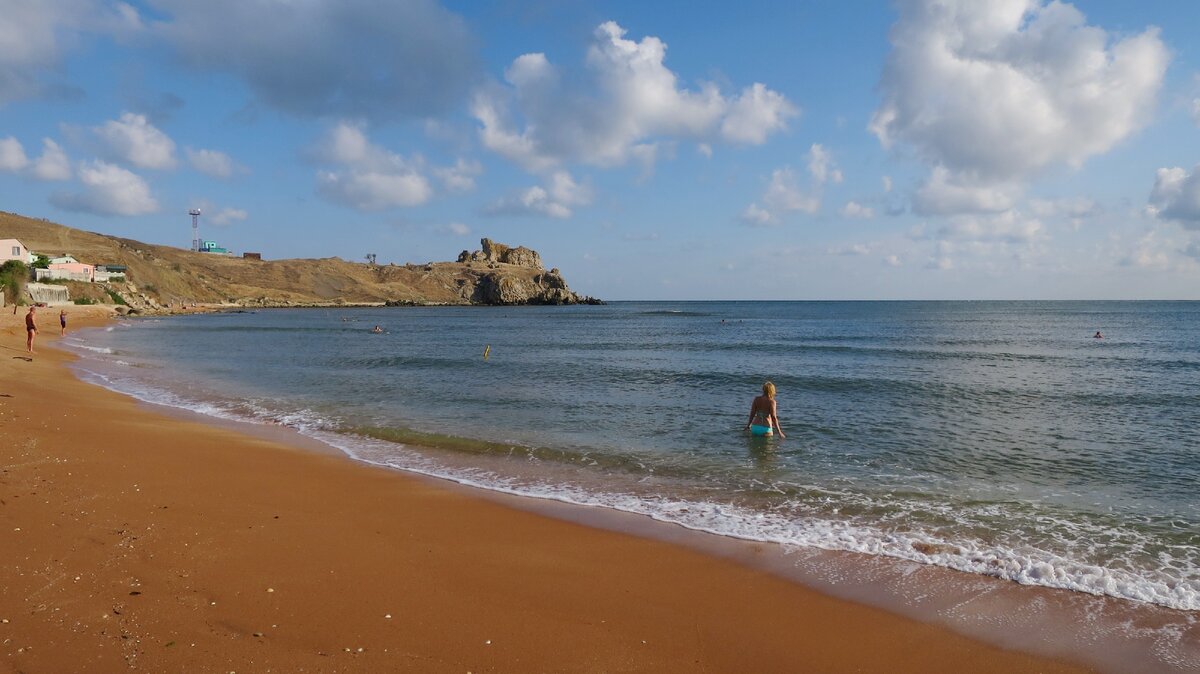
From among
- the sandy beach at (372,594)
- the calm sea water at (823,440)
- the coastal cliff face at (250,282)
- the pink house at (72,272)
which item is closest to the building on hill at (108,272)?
the coastal cliff face at (250,282)

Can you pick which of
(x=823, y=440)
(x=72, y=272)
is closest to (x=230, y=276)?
(x=72, y=272)

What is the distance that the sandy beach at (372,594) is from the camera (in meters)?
4.76

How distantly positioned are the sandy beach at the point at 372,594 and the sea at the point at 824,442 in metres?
1.89

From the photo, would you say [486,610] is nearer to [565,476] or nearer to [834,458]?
[565,476]

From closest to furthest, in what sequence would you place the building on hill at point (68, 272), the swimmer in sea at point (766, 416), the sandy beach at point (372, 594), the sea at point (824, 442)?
the sandy beach at point (372, 594)
the sea at point (824, 442)
the swimmer in sea at point (766, 416)
the building on hill at point (68, 272)

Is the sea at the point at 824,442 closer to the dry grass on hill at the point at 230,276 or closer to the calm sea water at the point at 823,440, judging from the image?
the calm sea water at the point at 823,440

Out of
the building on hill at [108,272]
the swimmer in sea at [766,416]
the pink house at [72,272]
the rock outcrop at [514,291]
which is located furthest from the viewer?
the rock outcrop at [514,291]

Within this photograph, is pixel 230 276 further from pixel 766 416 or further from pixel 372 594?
pixel 372 594

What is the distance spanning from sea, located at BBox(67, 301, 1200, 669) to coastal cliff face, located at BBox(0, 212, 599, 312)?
79.9 m

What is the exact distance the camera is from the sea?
321 inches

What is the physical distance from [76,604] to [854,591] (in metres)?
7.16

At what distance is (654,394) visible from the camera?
2188cm

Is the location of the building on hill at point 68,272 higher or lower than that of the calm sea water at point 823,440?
higher

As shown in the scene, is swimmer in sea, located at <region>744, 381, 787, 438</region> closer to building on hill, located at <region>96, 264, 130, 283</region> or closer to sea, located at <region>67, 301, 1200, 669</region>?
sea, located at <region>67, 301, 1200, 669</region>
